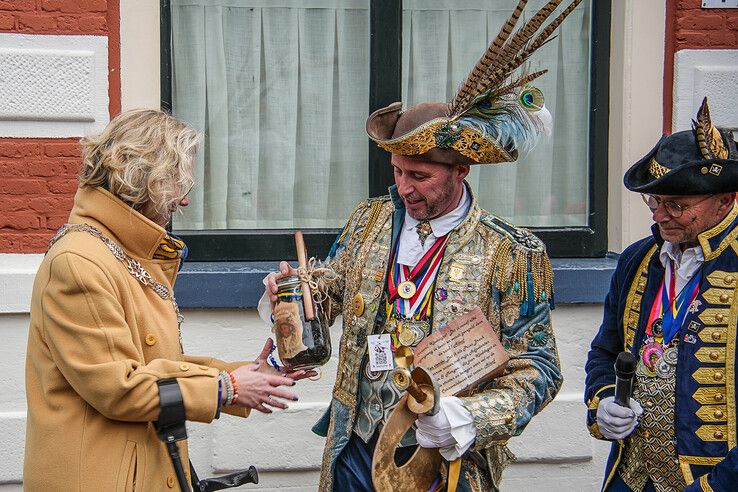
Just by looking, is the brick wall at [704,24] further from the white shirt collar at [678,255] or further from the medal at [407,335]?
the medal at [407,335]

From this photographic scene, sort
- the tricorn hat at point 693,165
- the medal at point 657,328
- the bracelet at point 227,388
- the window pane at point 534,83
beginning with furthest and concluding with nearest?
the window pane at point 534,83 < the medal at point 657,328 < the tricorn hat at point 693,165 < the bracelet at point 227,388

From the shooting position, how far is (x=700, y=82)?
4668mm

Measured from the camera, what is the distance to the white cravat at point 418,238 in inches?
129

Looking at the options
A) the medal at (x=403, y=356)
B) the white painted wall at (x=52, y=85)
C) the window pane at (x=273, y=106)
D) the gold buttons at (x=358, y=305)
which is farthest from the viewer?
the window pane at (x=273, y=106)

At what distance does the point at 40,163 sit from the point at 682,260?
9.04 ft

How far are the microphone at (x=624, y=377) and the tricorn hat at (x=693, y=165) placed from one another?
51cm

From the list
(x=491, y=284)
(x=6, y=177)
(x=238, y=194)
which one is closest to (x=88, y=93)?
(x=6, y=177)

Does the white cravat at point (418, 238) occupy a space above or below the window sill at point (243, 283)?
above

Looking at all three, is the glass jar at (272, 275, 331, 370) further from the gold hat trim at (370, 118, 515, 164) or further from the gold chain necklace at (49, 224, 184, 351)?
the gold hat trim at (370, 118, 515, 164)

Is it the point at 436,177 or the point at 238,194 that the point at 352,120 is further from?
the point at 436,177

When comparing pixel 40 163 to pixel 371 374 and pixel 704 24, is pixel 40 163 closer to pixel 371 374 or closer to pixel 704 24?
pixel 371 374

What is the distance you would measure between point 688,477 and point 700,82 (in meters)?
2.42

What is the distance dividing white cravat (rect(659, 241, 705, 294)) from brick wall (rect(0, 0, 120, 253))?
257cm

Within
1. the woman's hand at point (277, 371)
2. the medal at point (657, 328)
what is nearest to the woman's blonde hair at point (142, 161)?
the woman's hand at point (277, 371)
